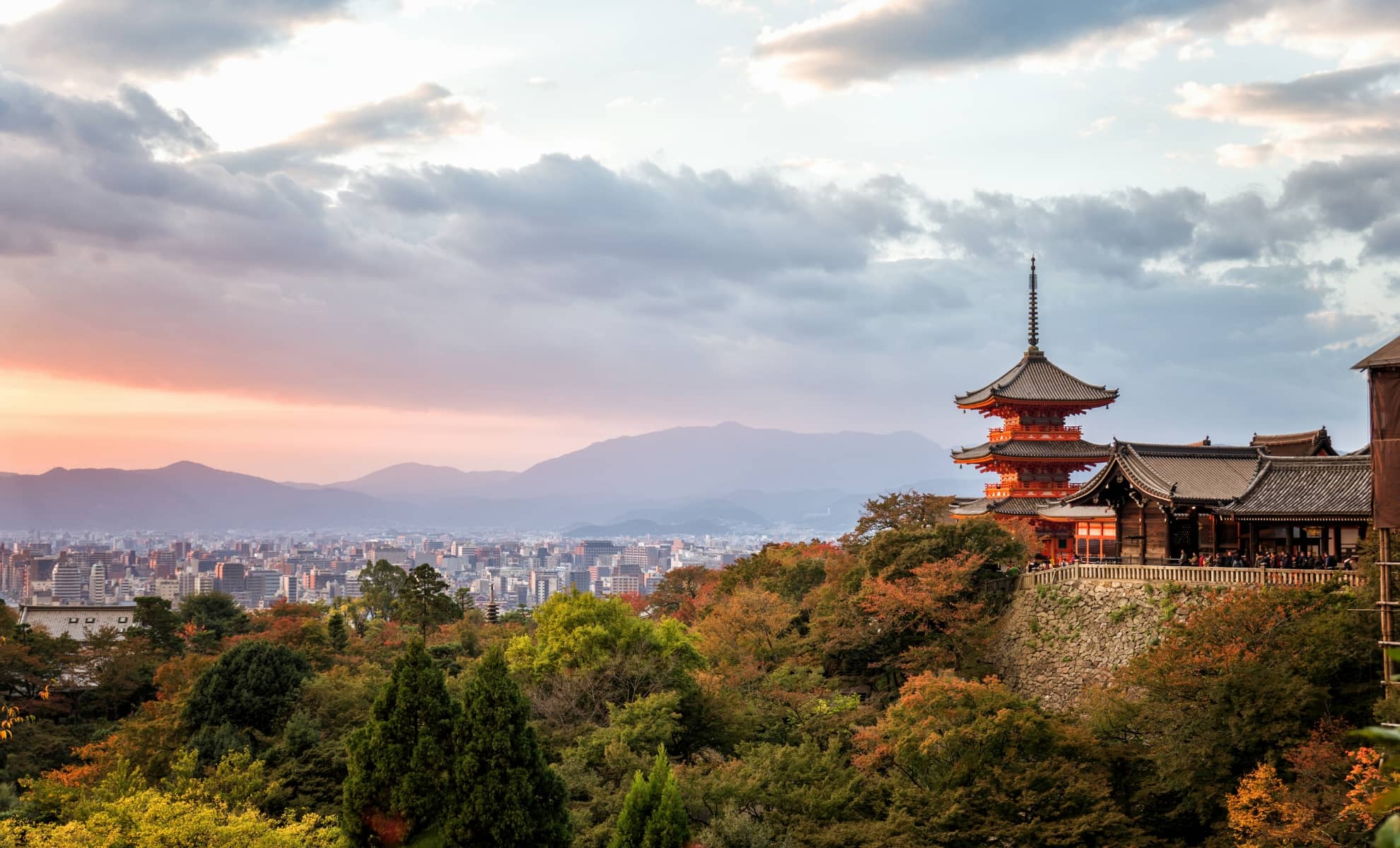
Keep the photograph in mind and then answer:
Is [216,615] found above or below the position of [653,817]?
above

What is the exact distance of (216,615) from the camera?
40.1 metres

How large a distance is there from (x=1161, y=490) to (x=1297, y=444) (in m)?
6.66

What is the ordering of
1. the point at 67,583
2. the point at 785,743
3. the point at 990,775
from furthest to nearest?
the point at 67,583 < the point at 785,743 < the point at 990,775

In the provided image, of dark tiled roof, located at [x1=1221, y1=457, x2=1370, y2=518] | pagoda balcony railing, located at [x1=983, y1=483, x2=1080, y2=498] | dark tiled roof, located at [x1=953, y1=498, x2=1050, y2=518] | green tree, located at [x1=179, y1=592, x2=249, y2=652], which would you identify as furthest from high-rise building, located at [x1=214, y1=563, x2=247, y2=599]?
dark tiled roof, located at [x1=1221, y1=457, x2=1370, y2=518]

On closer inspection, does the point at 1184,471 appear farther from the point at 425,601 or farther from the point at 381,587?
the point at 381,587

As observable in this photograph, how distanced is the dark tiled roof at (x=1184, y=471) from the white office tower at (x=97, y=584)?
129 m

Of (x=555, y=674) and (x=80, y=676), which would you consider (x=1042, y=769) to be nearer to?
(x=555, y=674)

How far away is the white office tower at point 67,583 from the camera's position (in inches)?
5177

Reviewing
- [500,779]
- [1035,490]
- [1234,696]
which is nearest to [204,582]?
[1035,490]

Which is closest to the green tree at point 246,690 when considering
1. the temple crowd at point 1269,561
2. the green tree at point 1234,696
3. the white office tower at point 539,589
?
the green tree at point 1234,696

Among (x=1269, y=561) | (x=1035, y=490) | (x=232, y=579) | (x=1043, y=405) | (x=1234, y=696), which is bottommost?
(x=232, y=579)

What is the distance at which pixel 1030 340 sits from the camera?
38875 millimetres

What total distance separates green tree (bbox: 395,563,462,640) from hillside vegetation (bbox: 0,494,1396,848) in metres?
12.5

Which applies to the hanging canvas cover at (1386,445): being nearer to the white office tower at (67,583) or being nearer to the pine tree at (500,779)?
the pine tree at (500,779)
